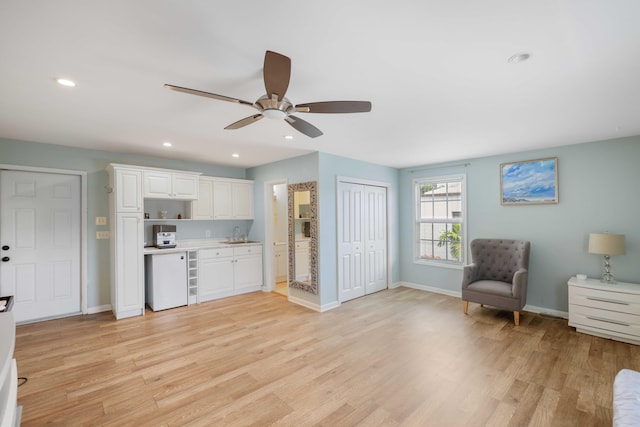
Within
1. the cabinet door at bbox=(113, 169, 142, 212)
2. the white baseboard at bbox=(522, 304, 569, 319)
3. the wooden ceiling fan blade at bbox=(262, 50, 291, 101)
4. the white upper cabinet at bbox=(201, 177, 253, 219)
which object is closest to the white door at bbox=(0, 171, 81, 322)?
the cabinet door at bbox=(113, 169, 142, 212)

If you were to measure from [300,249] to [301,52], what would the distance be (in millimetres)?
3523

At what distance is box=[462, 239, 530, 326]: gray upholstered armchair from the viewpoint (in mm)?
3732

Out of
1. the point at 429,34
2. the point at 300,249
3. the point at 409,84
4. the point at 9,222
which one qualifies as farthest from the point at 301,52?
the point at 9,222

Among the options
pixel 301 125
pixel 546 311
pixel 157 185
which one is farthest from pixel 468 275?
pixel 157 185

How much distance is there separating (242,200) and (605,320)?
558cm

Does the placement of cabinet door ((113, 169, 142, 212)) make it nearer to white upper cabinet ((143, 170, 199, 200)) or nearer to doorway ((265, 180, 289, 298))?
white upper cabinet ((143, 170, 199, 200))

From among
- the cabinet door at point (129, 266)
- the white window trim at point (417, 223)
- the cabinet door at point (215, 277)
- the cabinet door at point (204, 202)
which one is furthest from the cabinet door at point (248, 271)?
the white window trim at point (417, 223)

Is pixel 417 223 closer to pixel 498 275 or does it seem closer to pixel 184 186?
pixel 498 275

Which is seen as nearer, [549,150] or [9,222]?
[9,222]

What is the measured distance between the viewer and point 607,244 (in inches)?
134

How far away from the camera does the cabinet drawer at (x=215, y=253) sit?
4.78 meters

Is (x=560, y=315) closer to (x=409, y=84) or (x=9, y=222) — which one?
(x=409, y=84)

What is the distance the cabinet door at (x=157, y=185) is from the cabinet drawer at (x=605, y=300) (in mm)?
5812

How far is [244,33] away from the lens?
5.08ft
